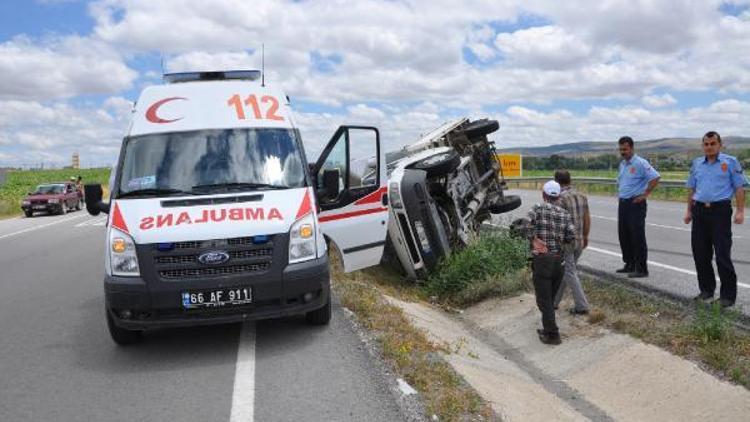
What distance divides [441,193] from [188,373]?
6.60 meters

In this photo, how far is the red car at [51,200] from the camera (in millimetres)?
31906

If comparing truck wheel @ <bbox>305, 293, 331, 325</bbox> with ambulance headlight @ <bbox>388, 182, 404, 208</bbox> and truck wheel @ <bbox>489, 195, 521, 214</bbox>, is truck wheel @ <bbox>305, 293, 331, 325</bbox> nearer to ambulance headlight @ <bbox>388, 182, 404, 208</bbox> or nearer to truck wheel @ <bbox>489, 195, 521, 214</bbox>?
ambulance headlight @ <bbox>388, 182, 404, 208</bbox>

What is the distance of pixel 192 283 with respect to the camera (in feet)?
19.2

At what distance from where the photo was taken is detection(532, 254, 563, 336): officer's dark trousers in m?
6.97

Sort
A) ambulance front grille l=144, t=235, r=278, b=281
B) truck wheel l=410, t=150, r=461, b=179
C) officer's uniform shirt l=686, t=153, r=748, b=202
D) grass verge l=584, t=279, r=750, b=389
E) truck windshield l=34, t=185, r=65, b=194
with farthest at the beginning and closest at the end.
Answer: truck windshield l=34, t=185, r=65, b=194 → truck wheel l=410, t=150, r=461, b=179 → officer's uniform shirt l=686, t=153, r=748, b=202 → ambulance front grille l=144, t=235, r=278, b=281 → grass verge l=584, t=279, r=750, b=389

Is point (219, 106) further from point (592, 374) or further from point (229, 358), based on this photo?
point (592, 374)

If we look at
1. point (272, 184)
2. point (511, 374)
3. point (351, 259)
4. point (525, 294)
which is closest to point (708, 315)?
point (511, 374)

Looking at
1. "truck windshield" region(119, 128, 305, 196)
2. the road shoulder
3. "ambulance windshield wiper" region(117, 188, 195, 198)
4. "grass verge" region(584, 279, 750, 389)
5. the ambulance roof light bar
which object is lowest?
the road shoulder

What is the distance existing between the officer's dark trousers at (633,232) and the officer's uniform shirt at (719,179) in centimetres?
151

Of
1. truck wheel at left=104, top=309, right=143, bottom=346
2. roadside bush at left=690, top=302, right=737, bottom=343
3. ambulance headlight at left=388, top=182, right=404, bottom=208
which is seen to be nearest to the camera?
roadside bush at left=690, top=302, right=737, bottom=343

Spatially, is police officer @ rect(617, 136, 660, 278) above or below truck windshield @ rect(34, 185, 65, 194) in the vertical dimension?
above

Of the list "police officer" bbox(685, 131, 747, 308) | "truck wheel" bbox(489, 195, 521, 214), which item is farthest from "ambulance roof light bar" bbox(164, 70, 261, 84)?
"truck wheel" bbox(489, 195, 521, 214)

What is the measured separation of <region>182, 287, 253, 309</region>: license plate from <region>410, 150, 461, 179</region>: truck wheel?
17.8 ft

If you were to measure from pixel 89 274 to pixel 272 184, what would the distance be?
20.7 ft
